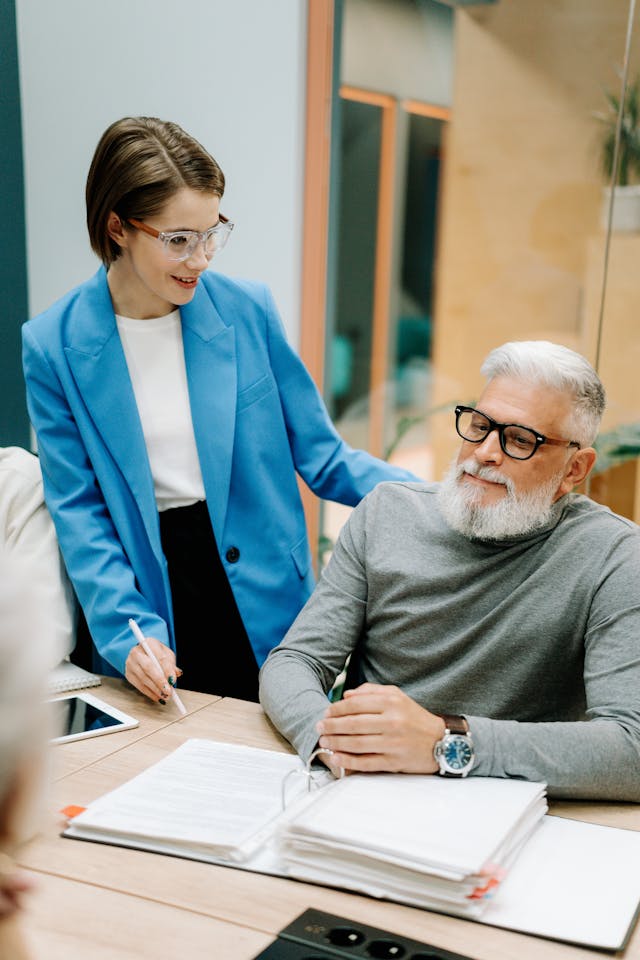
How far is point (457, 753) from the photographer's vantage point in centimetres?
148

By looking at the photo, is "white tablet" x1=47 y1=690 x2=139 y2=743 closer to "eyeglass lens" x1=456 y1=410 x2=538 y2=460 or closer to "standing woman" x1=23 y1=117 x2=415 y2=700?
"standing woman" x1=23 y1=117 x2=415 y2=700

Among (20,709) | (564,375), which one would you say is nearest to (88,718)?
(564,375)

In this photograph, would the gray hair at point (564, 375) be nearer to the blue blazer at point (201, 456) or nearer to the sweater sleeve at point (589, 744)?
the sweater sleeve at point (589, 744)

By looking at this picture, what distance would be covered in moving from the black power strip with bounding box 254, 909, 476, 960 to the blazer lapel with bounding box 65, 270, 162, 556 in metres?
1.08

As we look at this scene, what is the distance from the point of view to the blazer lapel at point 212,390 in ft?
7.08

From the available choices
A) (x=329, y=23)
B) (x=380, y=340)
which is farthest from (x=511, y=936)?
(x=329, y=23)

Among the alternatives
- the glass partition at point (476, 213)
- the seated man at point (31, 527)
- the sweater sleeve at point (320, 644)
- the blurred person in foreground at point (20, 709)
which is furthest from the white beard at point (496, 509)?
the glass partition at point (476, 213)

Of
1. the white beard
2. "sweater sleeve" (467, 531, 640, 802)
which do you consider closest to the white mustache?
the white beard

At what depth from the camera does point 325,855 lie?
1279 mm

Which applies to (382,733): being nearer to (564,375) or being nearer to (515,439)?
(515,439)

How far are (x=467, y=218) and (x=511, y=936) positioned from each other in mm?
2782

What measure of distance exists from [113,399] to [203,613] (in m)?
0.51

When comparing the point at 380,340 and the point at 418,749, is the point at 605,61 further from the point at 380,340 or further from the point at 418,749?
the point at 418,749

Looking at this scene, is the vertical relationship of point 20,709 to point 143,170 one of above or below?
below
